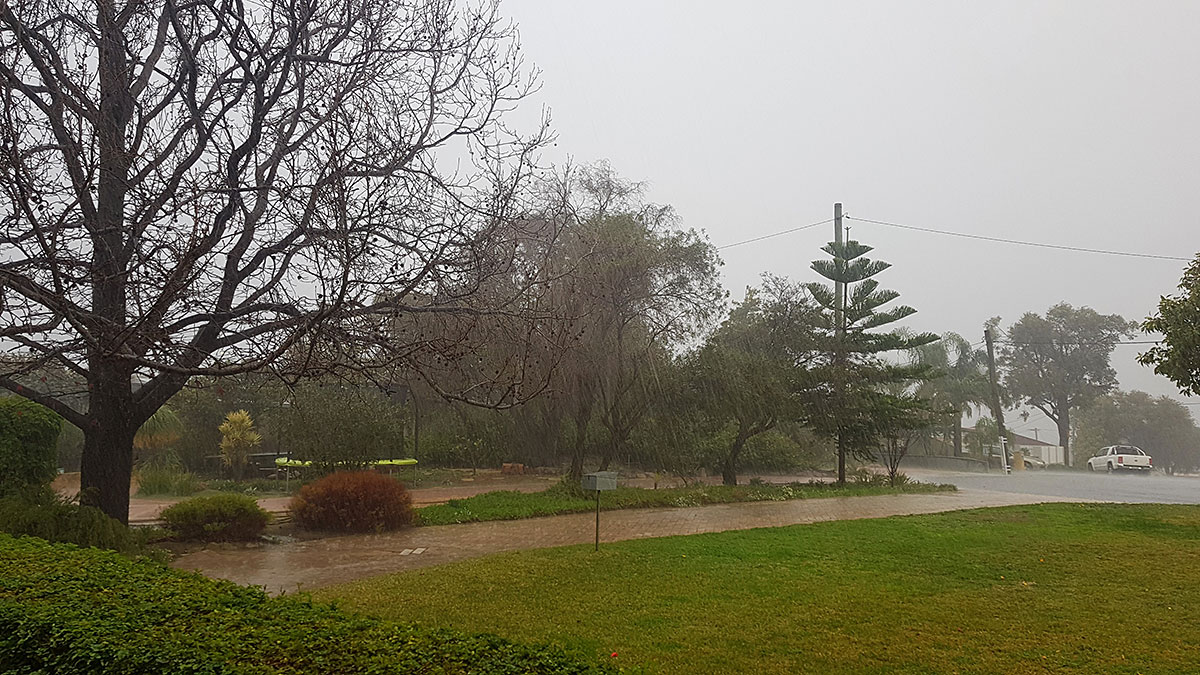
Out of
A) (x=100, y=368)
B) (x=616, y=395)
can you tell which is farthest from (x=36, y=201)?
(x=616, y=395)

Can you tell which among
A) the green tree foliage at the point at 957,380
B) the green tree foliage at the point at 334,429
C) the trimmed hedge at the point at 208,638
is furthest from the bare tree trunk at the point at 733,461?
the green tree foliage at the point at 957,380

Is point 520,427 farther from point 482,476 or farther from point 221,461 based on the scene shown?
point 221,461

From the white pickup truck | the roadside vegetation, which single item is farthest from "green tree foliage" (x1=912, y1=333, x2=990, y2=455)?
the roadside vegetation

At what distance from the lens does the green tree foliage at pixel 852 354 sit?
19125 mm

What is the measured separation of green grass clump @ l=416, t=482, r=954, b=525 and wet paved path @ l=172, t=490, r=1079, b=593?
0.35m

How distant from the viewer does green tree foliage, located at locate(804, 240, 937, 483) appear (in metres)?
19.1

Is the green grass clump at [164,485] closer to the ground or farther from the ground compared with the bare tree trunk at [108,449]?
closer to the ground

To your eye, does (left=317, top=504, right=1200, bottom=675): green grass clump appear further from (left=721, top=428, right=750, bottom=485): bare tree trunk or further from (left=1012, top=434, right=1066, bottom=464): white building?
(left=1012, top=434, right=1066, bottom=464): white building

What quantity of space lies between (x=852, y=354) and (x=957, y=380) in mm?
19998

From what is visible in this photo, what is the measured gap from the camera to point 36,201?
399 cm

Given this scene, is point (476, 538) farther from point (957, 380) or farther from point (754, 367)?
point (957, 380)

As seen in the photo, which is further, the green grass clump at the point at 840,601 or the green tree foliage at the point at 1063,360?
the green tree foliage at the point at 1063,360

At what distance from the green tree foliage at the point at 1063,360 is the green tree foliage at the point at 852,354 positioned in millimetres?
21272

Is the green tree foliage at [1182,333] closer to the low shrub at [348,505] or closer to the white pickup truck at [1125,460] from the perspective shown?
the low shrub at [348,505]
